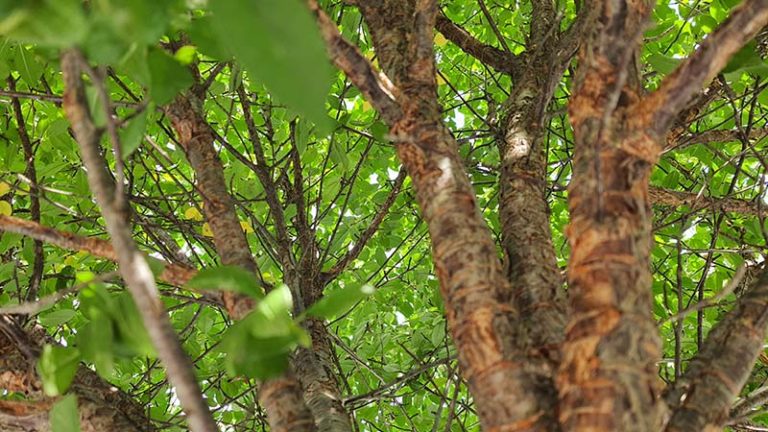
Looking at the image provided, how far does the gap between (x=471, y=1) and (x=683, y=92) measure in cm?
244

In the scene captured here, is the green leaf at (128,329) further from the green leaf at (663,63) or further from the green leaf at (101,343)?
the green leaf at (663,63)

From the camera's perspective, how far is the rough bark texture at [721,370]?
2.62 ft

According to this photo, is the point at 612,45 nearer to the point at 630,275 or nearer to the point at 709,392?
the point at 630,275

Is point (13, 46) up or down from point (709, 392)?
up

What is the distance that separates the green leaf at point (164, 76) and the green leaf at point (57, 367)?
343mm

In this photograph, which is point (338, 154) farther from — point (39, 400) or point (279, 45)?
point (279, 45)

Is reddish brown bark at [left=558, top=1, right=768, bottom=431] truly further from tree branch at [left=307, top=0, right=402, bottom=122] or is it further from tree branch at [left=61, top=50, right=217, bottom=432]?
tree branch at [left=61, top=50, right=217, bottom=432]

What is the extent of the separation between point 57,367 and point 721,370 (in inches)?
29.7

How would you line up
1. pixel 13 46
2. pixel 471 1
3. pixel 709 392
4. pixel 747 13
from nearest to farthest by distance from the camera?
pixel 747 13, pixel 709 392, pixel 13 46, pixel 471 1

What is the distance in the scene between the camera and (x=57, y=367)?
2.68 feet

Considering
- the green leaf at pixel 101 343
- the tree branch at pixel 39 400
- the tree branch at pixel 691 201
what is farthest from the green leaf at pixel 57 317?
the tree branch at pixel 691 201

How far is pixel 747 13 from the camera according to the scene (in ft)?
2.20

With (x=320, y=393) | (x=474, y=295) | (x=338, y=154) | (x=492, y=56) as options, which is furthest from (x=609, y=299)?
(x=492, y=56)

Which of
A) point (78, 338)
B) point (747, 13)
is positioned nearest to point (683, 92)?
point (747, 13)
